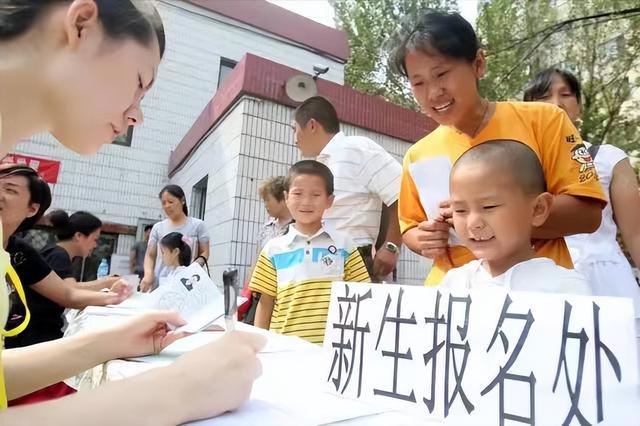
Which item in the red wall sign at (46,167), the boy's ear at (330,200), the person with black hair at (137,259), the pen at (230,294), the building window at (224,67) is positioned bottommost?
the pen at (230,294)

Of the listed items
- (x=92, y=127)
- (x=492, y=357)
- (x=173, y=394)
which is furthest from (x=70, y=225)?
(x=492, y=357)

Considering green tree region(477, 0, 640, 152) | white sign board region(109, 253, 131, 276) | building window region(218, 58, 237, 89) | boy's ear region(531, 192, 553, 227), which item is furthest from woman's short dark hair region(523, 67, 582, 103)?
building window region(218, 58, 237, 89)

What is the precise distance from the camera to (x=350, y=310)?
2.34 ft

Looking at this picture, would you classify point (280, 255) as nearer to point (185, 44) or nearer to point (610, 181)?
point (610, 181)

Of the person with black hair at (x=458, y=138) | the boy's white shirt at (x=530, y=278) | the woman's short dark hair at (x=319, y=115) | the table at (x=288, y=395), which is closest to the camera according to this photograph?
the table at (x=288, y=395)

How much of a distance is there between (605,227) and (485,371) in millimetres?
1181

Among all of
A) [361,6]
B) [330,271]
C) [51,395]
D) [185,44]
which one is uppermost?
[361,6]

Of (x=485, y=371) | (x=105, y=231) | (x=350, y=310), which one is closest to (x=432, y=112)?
(x=350, y=310)

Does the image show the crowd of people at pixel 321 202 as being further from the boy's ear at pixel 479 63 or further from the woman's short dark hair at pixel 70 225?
the woman's short dark hair at pixel 70 225

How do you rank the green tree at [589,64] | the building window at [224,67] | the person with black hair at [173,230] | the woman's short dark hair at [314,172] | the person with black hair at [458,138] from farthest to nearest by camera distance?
the building window at [224,67]
the green tree at [589,64]
the person with black hair at [173,230]
the woman's short dark hair at [314,172]
the person with black hair at [458,138]

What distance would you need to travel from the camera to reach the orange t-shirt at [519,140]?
1021 millimetres

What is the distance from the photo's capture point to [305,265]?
5.49ft

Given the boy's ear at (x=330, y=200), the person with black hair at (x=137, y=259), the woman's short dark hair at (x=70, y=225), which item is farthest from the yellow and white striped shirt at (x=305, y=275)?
the person with black hair at (x=137, y=259)

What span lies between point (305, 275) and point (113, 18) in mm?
1169
